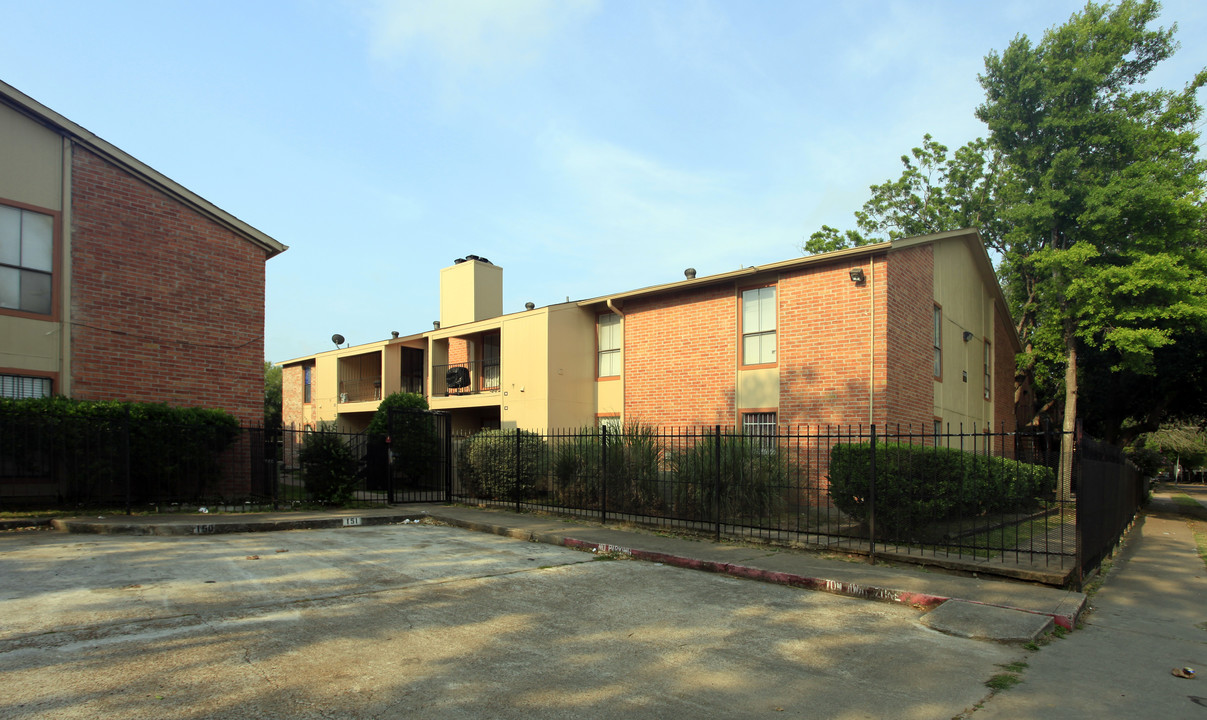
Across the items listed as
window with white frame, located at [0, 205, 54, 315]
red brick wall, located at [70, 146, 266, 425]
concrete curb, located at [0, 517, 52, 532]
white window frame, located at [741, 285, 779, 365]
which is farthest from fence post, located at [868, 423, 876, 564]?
window with white frame, located at [0, 205, 54, 315]

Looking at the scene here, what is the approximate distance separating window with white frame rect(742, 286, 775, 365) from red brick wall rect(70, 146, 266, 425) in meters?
11.4

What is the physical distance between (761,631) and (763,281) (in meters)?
12.0

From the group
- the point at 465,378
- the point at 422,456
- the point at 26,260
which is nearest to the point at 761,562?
the point at 422,456

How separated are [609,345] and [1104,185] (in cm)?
Answer: 1483

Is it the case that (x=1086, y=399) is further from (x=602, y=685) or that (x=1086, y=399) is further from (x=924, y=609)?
(x=602, y=685)

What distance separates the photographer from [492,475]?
617 inches

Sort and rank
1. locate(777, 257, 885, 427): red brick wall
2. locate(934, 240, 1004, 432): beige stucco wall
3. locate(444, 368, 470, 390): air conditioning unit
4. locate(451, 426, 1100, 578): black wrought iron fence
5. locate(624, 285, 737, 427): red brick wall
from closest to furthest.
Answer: locate(451, 426, 1100, 578): black wrought iron fence, locate(777, 257, 885, 427): red brick wall, locate(624, 285, 737, 427): red brick wall, locate(934, 240, 1004, 432): beige stucco wall, locate(444, 368, 470, 390): air conditioning unit

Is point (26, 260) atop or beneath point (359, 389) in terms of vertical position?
atop

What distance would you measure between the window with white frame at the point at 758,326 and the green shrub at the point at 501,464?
19.6 feet

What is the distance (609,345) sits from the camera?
21266 mm

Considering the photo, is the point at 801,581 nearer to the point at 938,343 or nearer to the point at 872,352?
the point at 872,352

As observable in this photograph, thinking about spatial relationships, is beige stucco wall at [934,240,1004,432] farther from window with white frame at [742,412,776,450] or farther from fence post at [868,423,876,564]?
fence post at [868,423,876,564]

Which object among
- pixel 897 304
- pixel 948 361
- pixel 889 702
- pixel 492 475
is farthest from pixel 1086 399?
pixel 889 702

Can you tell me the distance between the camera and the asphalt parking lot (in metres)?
4.31
